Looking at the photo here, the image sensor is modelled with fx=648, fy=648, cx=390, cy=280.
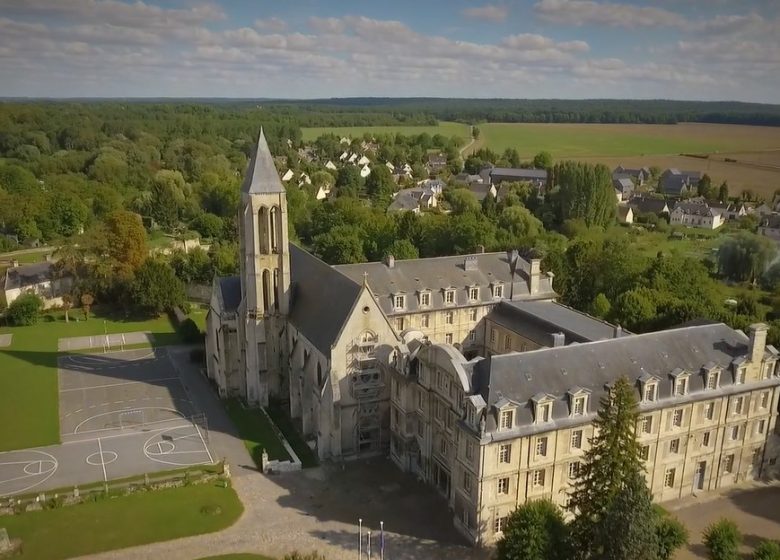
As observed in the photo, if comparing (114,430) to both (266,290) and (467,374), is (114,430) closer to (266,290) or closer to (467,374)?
(266,290)

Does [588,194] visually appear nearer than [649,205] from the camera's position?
Yes

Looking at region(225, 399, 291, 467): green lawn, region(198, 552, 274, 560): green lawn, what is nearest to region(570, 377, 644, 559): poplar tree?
region(198, 552, 274, 560): green lawn

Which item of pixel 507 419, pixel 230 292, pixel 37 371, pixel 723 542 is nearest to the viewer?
pixel 723 542

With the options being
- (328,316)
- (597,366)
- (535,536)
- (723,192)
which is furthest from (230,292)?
(723,192)

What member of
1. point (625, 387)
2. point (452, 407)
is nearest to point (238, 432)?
point (452, 407)

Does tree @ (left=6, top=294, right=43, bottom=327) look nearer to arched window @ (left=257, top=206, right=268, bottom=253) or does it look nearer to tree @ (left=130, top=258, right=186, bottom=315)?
tree @ (left=130, top=258, right=186, bottom=315)

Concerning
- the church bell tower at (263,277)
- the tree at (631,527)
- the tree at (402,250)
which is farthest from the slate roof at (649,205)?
the tree at (631,527)

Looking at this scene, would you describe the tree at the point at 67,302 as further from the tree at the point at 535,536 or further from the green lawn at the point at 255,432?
the tree at the point at 535,536
